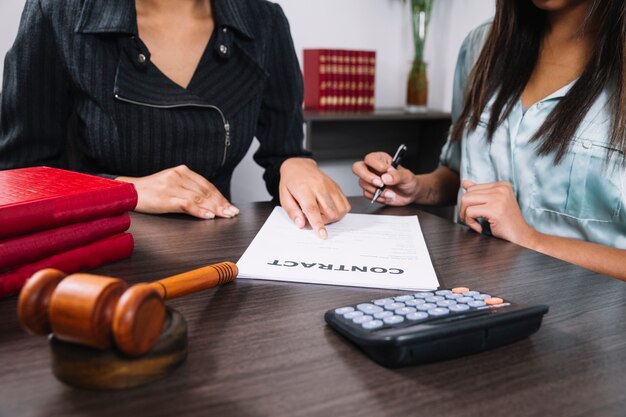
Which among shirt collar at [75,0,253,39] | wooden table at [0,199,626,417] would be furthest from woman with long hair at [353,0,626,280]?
shirt collar at [75,0,253,39]

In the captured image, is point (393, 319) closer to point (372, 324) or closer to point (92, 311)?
point (372, 324)

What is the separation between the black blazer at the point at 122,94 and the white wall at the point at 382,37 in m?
1.31

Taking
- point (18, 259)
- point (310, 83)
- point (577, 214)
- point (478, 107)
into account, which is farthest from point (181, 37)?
point (310, 83)

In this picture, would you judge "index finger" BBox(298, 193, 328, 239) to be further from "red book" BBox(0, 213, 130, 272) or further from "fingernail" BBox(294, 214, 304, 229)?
"red book" BBox(0, 213, 130, 272)

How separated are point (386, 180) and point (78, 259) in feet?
2.01

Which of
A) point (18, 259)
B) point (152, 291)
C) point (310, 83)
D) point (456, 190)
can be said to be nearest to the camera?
point (152, 291)

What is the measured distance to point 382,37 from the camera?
2869mm

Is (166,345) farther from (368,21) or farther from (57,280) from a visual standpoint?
(368,21)

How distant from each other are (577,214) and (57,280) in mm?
954

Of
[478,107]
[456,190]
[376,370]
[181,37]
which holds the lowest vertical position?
[456,190]

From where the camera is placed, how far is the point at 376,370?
1.40 feet

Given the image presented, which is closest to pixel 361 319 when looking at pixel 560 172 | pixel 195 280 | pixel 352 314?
pixel 352 314

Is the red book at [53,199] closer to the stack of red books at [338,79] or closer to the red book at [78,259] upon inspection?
the red book at [78,259]

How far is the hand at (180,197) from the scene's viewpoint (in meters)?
0.91
